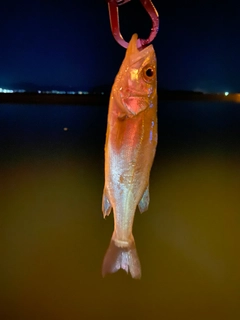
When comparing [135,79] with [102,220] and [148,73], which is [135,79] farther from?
Answer: [102,220]

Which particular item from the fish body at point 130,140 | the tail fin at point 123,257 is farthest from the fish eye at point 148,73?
the tail fin at point 123,257

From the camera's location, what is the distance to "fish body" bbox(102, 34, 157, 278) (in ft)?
2.67

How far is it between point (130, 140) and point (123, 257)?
0.29 meters

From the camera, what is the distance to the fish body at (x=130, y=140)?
2.67ft

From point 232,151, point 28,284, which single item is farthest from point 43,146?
point 232,151

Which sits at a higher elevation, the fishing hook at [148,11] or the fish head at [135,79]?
the fishing hook at [148,11]

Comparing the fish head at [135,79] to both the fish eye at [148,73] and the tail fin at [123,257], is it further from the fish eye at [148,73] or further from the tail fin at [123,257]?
the tail fin at [123,257]

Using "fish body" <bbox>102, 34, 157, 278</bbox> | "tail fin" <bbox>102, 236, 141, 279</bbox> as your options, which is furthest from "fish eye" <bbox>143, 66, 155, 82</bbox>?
"tail fin" <bbox>102, 236, 141, 279</bbox>

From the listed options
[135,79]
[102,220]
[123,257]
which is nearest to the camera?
[135,79]

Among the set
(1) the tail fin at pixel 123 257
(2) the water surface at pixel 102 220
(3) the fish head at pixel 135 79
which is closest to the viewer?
(3) the fish head at pixel 135 79

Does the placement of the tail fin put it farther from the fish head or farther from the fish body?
the fish head

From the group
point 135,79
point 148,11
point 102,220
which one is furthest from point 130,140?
point 102,220

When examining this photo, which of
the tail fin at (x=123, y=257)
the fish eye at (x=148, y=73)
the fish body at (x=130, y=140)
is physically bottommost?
the tail fin at (x=123, y=257)

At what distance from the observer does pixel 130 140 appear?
84 cm
